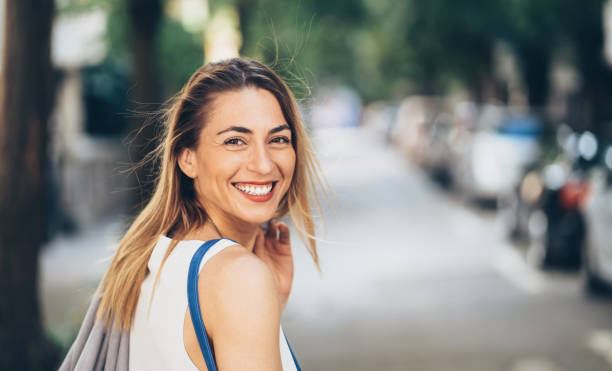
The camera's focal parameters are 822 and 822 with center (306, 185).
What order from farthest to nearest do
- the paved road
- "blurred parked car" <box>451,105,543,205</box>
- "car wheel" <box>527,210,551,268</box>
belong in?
"blurred parked car" <box>451,105,543,205</box>, "car wheel" <box>527,210,551,268</box>, the paved road

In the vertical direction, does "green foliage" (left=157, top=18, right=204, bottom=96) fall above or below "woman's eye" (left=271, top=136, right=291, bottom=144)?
above

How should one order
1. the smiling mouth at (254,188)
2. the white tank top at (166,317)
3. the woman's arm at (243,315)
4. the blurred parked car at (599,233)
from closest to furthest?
the woman's arm at (243,315) → the white tank top at (166,317) → the smiling mouth at (254,188) → the blurred parked car at (599,233)

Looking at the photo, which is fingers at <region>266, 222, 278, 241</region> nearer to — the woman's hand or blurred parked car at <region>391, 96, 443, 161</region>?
the woman's hand

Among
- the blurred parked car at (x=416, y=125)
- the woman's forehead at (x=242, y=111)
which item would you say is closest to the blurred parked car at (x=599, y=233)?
the woman's forehead at (x=242, y=111)

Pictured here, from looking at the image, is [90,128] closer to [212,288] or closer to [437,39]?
[437,39]

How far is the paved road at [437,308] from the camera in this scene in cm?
659

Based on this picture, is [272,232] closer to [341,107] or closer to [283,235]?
[283,235]

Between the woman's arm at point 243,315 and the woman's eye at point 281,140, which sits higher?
the woman's eye at point 281,140

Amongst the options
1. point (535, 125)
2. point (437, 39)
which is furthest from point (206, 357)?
point (437, 39)

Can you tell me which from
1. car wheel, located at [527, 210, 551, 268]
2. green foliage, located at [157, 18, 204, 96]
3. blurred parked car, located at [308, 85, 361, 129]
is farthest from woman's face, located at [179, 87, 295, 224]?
blurred parked car, located at [308, 85, 361, 129]

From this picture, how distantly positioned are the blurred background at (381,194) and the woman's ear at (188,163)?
35 cm

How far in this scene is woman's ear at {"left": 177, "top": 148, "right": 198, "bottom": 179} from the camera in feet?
6.49

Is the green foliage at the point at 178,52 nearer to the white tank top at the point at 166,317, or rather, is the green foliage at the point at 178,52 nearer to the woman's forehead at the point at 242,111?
the woman's forehead at the point at 242,111

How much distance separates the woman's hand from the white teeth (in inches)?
14.8
